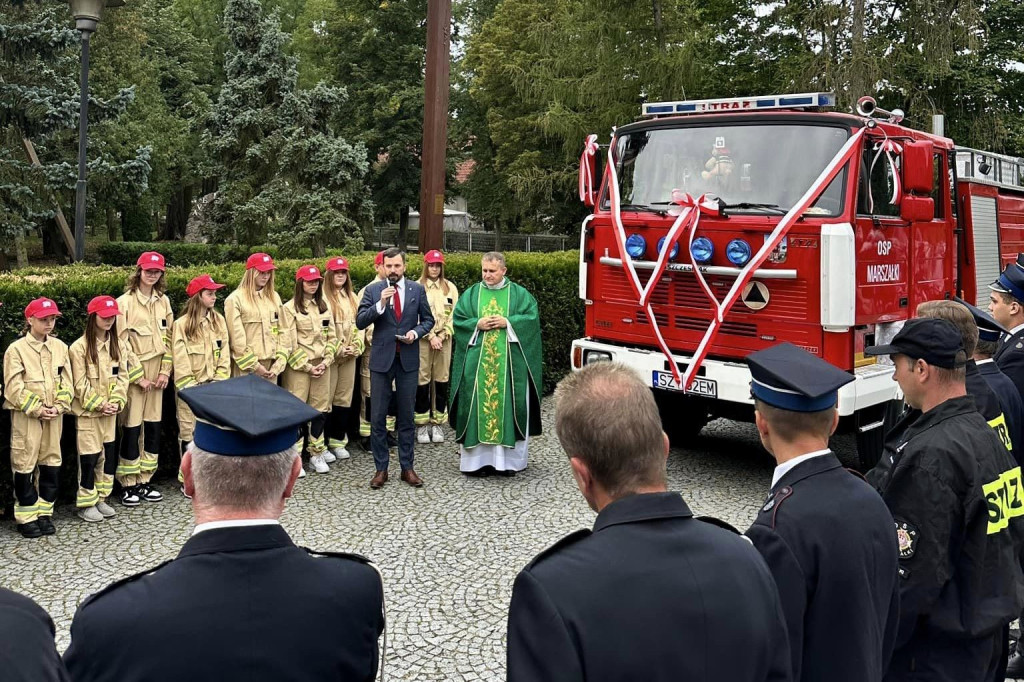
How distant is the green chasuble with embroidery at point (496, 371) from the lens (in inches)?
335

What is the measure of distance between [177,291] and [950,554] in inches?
272

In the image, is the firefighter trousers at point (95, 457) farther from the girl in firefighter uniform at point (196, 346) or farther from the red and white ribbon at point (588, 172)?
the red and white ribbon at point (588, 172)

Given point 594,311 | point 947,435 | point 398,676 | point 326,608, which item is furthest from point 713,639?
point 594,311

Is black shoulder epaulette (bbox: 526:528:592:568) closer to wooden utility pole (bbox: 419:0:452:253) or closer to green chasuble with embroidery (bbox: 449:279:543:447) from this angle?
green chasuble with embroidery (bbox: 449:279:543:447)

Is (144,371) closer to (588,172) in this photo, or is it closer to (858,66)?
(588,172)

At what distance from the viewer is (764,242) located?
290 inches

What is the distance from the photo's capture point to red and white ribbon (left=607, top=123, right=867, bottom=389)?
730cm

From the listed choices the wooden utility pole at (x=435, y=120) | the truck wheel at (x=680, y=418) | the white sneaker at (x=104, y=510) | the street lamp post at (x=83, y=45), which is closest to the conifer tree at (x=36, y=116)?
the street lamp post at (x=83, y=45)

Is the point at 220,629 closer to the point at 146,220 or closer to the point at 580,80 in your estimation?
the point at 580,80

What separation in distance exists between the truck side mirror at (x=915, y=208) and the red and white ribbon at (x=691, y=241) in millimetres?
637

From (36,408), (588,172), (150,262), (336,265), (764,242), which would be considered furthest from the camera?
(336,265)

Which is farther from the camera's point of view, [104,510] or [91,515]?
[104,510]

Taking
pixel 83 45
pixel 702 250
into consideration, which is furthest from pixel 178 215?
pixel 702 250

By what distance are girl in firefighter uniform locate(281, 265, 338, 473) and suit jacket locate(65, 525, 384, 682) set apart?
654 cm
